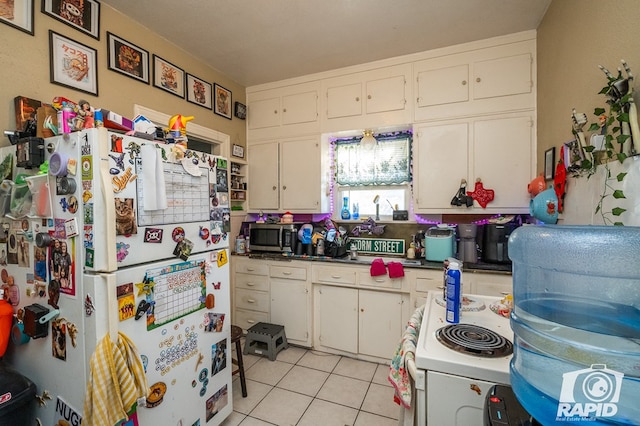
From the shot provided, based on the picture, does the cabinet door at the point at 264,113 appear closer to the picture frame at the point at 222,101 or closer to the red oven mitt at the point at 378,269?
the picture frame at the point at 222,101

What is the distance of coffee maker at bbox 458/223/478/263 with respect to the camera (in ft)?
7.87

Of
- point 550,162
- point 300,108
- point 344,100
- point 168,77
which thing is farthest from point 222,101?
point 550,162

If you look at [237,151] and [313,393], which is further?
[237,151]

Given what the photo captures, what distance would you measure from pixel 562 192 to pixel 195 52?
302 centimetres

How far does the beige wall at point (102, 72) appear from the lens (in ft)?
4.98

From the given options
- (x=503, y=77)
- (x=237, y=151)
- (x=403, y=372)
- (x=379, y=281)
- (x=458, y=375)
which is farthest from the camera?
(x=237, y=151)

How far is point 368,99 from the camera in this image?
9.19 ft

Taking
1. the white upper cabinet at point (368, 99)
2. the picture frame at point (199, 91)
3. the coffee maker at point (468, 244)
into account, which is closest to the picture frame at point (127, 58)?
the picture frame at point (199, 91)

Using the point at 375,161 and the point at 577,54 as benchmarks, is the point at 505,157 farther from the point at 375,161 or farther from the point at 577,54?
the point at 375,161

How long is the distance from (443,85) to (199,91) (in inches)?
89.2

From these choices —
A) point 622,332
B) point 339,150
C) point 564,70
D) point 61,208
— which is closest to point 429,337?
point 622,332

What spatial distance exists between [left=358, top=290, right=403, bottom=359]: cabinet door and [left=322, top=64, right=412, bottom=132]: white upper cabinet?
1.64 meters

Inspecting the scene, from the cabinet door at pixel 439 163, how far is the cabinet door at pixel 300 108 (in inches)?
43.6

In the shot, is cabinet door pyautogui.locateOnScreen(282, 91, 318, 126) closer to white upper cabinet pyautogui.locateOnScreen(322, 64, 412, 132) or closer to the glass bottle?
white upper cabinet pyautogui.locateOnScreen(322, 64, 412, 132)
